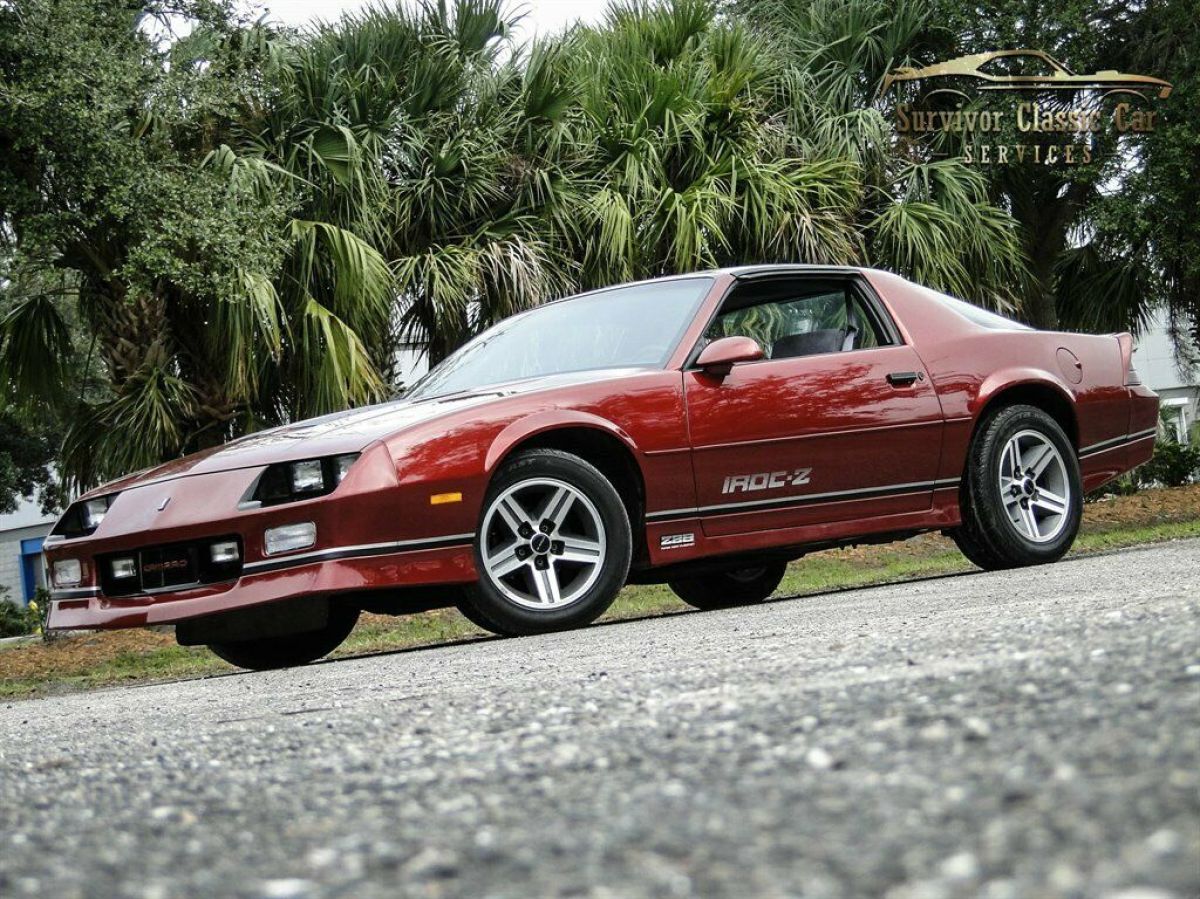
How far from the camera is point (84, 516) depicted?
228 inches

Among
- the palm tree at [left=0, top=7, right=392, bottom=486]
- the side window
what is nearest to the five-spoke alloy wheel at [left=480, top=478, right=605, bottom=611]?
the side window

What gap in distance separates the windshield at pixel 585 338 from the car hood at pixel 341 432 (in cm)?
20

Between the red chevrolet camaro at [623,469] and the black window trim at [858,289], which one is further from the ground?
the black window trim at [858,289]

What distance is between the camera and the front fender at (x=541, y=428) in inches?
209

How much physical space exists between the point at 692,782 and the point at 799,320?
16.0ft

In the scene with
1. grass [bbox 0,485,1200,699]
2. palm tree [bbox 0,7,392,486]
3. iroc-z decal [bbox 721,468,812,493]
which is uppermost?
palm tree [bbox 0,7,392,486]

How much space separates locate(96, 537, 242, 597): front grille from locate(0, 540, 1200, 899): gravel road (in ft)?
5.32

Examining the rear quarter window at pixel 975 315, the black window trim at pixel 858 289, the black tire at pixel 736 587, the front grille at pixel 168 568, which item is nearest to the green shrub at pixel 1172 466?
the black tire at pixel 736 587

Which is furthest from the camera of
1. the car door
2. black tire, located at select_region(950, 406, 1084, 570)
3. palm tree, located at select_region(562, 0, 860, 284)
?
palm tree, located at select_region(562, 0, 860, 284)

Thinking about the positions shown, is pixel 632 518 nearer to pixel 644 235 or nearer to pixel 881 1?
pixel 644 235

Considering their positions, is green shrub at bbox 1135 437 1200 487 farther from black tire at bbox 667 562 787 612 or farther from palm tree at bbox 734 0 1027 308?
black tire at bbox 667 562 787 612

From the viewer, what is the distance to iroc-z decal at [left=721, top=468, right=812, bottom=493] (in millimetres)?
5887

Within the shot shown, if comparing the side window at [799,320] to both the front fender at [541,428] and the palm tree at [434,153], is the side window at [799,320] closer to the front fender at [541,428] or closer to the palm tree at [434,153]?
the front fender at [541,428]

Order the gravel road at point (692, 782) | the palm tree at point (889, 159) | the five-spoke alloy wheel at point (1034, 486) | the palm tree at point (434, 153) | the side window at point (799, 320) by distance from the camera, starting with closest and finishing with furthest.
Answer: the gravel road at point (692, 782) < the side window at point (799, 320) < the five-spoke alloy wheel at point (1034, 486) < the palm tree at point (434, 153) < the palm tree at point (889, 159)
